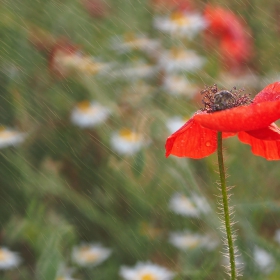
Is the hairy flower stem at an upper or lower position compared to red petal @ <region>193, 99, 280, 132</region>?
lower

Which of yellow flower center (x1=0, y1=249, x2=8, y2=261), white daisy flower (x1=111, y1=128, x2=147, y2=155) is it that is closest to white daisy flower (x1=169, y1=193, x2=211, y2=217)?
white daisy flower (x1=111, y1=128, x2=147, y2=155)

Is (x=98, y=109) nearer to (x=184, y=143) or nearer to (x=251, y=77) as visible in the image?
(x=251, y=77)

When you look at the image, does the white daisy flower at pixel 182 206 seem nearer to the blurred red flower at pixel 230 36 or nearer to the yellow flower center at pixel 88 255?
the yellow flower center at pixel 88 255

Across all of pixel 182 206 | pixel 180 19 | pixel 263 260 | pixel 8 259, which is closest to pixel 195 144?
pixel 263 260

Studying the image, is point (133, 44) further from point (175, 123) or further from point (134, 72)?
point (175, 123)

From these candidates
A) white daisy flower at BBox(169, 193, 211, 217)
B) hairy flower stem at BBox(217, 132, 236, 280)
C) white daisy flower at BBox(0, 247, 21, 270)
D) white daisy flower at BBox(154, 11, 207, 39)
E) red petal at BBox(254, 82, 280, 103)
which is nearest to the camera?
hairy flower stem at BBox(217, 132, 236, 280)

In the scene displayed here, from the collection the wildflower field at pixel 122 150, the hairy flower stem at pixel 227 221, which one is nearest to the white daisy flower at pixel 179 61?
the wildflower field at pixel 122 150

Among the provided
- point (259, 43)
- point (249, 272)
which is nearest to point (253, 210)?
point (249, 272)

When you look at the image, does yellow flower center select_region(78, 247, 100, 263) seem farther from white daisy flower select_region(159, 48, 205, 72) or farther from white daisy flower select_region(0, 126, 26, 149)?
white daisy flower select_region(159, 48, 205, 72)
